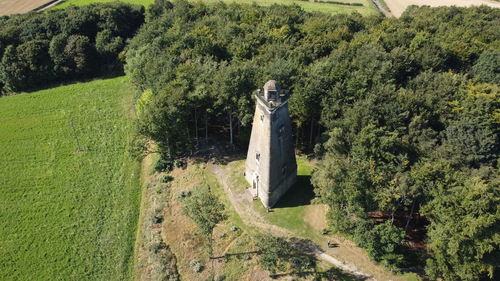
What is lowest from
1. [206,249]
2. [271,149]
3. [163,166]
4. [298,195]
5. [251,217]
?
[206,249]

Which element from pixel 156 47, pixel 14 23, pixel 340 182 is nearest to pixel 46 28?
pixel 14 23

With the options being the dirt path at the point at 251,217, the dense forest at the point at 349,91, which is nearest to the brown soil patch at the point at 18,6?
the dense forest at the point at 349,91

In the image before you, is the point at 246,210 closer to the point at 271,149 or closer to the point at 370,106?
the point at 271,149

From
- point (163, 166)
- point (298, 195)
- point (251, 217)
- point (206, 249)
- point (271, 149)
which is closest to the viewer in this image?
point (271, 149)

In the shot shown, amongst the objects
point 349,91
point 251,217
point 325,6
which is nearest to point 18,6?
point 325,6

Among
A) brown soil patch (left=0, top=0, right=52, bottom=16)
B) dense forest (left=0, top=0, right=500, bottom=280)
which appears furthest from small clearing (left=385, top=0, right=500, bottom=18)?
brown soil patch (left=0, top=0, right=52, bottom=16)

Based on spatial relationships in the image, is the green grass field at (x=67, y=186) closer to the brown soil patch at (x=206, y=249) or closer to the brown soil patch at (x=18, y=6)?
the brown soil patch at (x=206, y=249)
